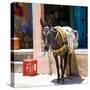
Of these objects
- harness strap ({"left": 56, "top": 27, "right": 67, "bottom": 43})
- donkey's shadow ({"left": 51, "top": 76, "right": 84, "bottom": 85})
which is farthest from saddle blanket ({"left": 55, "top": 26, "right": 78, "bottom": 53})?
donkey's shadow ({"left": 51, "top": 76, "right": 84, "bottom": 85})

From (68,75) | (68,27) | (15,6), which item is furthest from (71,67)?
(15,6)

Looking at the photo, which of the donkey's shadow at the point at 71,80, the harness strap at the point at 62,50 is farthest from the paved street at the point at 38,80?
the harness strap at the point at 62,50

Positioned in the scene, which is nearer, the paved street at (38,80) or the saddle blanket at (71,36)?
the paved street at (38,80)

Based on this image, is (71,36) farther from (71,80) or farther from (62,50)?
(71,80)

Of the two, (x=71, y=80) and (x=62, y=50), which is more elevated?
(x=62, y=50)

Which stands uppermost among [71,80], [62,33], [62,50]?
[62,33]

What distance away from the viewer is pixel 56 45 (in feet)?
6.72

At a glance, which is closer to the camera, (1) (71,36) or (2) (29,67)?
(2) (29,67)

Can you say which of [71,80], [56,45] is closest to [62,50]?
[56,45]

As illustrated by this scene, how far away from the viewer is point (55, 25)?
80.6 inches

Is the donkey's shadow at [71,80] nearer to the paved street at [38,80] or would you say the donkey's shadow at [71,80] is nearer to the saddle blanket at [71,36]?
the paved street at [38,80]

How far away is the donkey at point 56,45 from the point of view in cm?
202

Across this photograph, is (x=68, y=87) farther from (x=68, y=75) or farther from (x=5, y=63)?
(x=5, y=63)

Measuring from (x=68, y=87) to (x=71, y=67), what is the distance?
134mm
